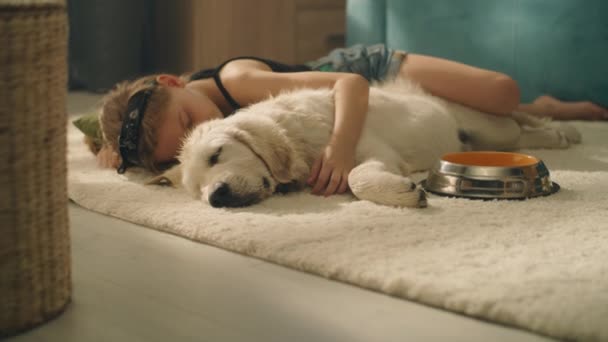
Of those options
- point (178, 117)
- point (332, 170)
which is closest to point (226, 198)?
point (332, 170)

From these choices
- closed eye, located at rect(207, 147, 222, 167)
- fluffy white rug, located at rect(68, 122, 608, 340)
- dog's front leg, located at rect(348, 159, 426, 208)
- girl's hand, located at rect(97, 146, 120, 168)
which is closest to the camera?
fluffy white rug, located at rect(68, 122, 608, 340)

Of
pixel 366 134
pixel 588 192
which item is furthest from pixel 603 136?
pixel 366 134

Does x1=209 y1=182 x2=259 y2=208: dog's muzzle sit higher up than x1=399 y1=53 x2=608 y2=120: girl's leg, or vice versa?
x1=399 y1=53 x2=608 y2=120: girl's leg

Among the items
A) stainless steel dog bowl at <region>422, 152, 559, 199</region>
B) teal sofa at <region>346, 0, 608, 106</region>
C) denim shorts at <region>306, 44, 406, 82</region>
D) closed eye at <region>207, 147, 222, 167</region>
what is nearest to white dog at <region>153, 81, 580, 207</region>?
closed eye at <region>207, 147, 222, 167</region>

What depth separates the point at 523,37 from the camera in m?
3.76

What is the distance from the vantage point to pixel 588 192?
7.65 ft

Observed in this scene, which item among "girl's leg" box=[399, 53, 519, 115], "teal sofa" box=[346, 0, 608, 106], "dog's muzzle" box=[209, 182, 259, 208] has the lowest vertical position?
"dog's muzzle" box=[209, 182, 259, 208]

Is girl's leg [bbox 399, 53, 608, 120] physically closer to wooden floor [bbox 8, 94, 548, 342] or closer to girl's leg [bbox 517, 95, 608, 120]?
girl's leg [bbox 517, 95, 608, 120]

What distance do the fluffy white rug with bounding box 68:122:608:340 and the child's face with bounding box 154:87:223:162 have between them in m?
0.20

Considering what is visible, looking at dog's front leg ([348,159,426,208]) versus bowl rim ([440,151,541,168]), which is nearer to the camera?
dog's front leg ([348,159,426,208])

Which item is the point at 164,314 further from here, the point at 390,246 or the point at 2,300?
the point at 390,246

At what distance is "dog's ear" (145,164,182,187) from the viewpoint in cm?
253

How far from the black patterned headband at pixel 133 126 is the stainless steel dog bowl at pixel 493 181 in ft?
3.58

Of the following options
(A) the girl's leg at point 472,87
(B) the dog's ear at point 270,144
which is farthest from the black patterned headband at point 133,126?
(A) the girl's leg at point 472,87
